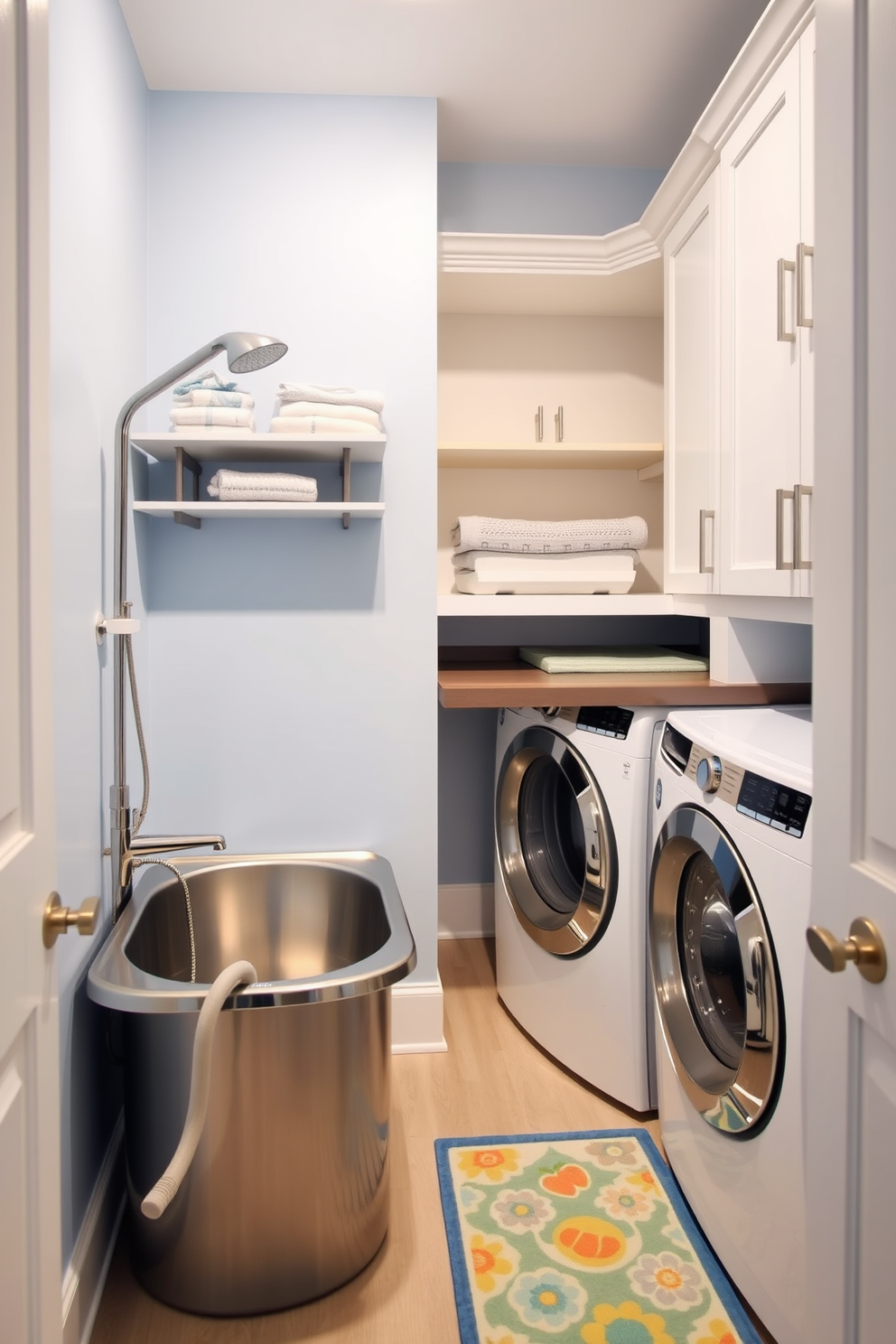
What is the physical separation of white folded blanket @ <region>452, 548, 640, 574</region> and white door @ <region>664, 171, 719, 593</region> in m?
0.14

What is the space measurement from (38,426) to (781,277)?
1332 millimetres

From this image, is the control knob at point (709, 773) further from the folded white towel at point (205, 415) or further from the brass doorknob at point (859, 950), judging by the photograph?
the folded white towel at point (205, 415)

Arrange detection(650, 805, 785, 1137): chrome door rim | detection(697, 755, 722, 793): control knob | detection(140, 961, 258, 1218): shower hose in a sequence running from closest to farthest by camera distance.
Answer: detection(140, 961, 258, 1218): shower hose, detection(650, 805, 785, 1137): chrome door rim, detection(697, 755, 722, 793): control knob

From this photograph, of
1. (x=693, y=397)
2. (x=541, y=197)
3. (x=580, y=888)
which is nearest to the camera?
(x=693, y=397)

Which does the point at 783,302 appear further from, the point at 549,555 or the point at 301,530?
the point at 301,530

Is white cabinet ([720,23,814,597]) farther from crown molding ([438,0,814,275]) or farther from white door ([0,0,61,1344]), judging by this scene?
white door ([0,0,61,1344])

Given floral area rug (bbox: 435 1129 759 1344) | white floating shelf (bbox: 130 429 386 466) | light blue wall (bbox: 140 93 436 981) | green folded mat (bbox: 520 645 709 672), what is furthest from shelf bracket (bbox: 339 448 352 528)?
floral area rug (bbox: 435 1129 759 1344)

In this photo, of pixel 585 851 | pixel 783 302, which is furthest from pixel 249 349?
pixel 585 851

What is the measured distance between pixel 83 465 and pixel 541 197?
1.82 meters

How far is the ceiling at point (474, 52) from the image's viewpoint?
1987 millimetres

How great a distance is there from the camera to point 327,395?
207 cm

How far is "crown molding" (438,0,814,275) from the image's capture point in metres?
1.98

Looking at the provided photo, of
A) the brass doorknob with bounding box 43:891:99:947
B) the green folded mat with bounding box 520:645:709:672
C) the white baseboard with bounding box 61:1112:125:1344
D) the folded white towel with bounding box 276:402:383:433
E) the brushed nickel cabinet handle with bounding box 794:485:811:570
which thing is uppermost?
the folded white towel with bounding box 276:402:383:433

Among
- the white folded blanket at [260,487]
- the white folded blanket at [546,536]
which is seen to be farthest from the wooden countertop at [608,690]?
the white folded blanket at [260,487]
